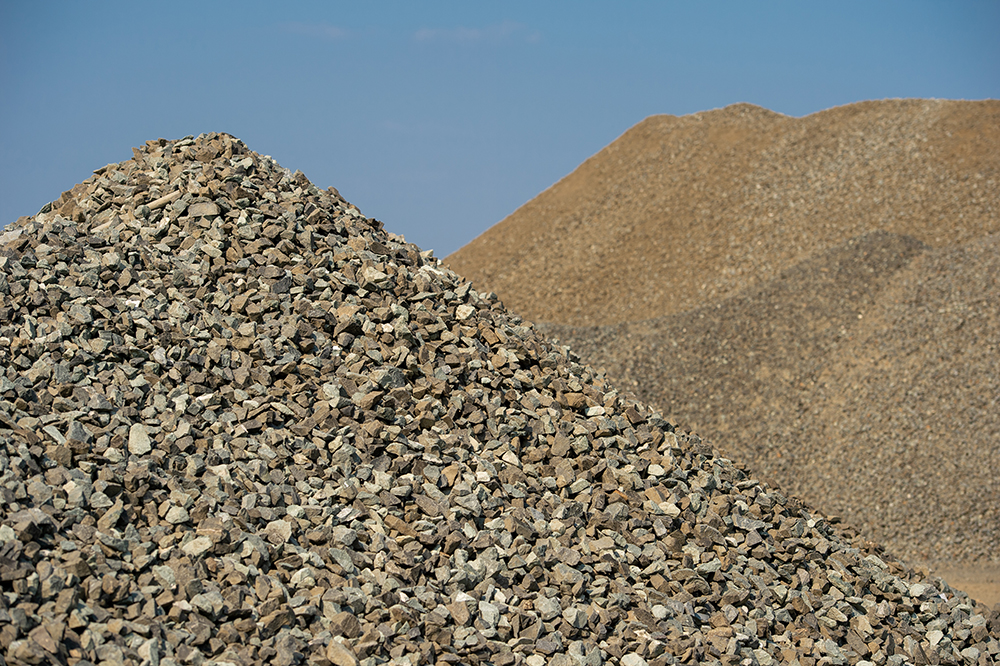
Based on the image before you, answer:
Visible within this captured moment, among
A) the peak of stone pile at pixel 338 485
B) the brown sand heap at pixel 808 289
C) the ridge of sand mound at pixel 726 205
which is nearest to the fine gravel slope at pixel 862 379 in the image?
the brown sand heap at pixel 808 289

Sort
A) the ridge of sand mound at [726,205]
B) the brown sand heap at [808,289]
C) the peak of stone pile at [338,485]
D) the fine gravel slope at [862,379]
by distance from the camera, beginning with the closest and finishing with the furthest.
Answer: the peak of stone pile at [338,485] → the fine gravel slope at [862,379] → the brown sand heap at [808,289] → the ridge of sand mound at [726,205]

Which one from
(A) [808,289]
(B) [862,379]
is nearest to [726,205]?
(A) [808,289]

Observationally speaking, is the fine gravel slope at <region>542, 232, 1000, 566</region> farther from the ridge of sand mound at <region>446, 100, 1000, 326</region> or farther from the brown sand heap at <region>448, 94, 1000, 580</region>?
the ridge of sand mound at <region>446, 100, 1000, 326</region>

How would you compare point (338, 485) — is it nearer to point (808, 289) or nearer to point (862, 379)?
point (862, 379)

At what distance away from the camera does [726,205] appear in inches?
1282

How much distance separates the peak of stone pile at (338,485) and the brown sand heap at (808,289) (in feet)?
28.6

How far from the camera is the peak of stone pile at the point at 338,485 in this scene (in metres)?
6.52

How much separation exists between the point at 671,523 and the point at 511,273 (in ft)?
78.8

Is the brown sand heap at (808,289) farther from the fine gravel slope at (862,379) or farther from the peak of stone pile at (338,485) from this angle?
the peak of stone pile at (338,485)

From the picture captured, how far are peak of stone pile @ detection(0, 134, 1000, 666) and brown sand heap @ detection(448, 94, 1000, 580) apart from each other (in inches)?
343

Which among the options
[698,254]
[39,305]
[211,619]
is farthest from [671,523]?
[698,254]

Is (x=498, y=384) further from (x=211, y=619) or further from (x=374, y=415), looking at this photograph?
(x=211, y=619)

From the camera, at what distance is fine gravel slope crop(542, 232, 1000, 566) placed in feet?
57.6

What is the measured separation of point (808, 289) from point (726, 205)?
8417mm
